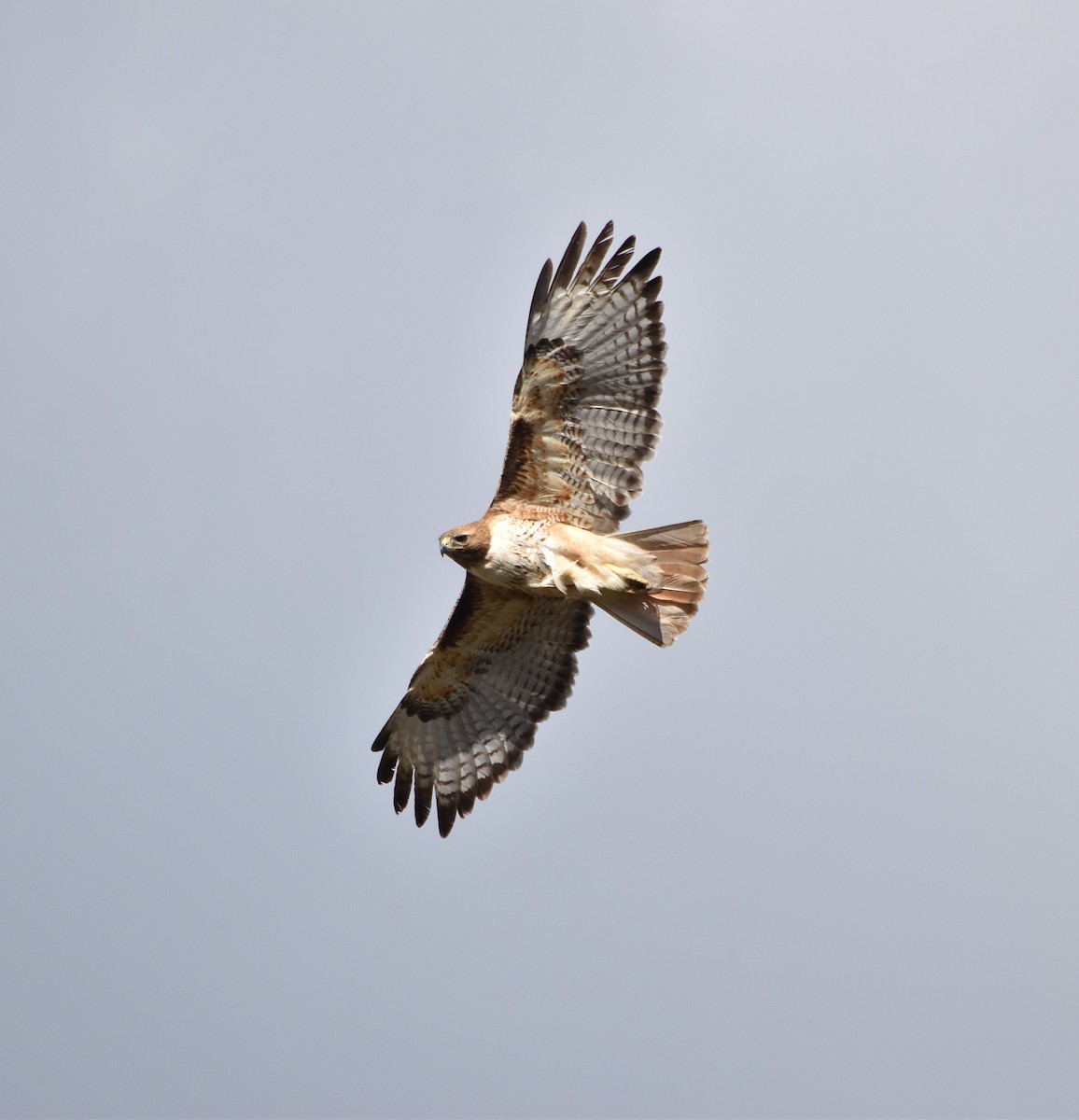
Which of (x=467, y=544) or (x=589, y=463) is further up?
(x=589, y=463)

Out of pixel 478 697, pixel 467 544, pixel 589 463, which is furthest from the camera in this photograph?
pixel 478 697

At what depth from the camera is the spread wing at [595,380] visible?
1224cm

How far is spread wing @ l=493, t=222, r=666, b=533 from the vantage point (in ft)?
40.2

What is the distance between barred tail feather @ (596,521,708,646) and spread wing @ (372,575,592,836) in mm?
941

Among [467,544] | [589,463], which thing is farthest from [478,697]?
[589,463]

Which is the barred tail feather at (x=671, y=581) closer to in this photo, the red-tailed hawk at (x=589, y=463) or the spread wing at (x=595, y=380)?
the red-tailed hawk at (x=589, y=463)

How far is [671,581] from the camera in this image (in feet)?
40.3

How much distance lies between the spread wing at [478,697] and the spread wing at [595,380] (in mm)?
1114

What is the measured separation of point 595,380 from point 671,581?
1454 mm

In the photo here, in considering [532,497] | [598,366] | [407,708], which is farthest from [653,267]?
[407,708]

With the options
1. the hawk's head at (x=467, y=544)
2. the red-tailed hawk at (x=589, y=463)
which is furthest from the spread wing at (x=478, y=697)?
the hawk's head at (x=467, y=544)

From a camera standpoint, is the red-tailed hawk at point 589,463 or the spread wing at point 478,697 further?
the spread wing at point 478,697

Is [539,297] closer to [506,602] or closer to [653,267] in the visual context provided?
[653,267]

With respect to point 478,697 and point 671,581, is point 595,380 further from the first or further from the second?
point 478,697
